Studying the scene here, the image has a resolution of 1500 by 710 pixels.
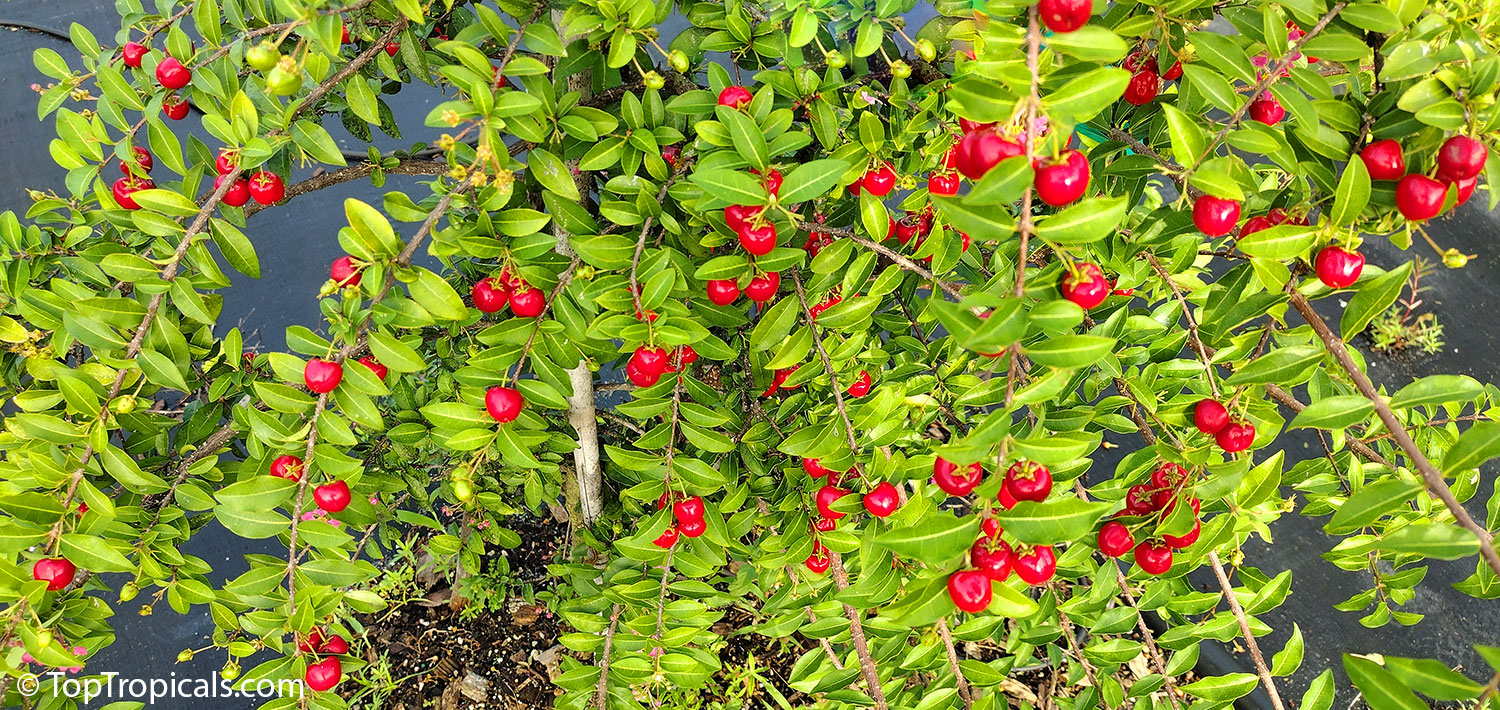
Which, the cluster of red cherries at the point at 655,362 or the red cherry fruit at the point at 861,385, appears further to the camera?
the red cherry fruit at the point at 861,385

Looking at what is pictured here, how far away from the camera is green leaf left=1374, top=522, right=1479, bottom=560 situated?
0.54 metres

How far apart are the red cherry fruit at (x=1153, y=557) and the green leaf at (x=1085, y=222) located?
43 cm

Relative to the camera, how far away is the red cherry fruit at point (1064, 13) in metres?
0.53

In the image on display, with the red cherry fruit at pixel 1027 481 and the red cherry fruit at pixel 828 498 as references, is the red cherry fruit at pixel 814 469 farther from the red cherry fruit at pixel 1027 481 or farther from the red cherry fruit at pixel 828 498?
the red cherry fruit at pixel 1027 481

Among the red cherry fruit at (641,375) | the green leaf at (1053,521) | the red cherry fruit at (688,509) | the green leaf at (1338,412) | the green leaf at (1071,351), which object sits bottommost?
the red cherry fruit at (688,509)

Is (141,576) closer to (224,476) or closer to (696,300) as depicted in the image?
(224,476)

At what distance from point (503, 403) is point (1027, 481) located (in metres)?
0.49

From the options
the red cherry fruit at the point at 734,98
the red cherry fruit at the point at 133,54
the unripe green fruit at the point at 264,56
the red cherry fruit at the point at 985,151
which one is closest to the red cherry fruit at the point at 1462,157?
the red cherry fruit at the point at 985,151

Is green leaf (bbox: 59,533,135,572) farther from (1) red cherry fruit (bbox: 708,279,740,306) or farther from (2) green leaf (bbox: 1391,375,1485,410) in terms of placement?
(2) green leaf (bbox: 1391,375,1485,410)

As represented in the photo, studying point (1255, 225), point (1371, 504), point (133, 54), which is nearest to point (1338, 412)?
point (1371, 504)

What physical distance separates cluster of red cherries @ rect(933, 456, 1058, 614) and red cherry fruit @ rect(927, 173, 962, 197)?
1.30 ft


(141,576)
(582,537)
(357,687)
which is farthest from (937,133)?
(357,687)

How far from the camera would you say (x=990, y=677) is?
0.83 metres

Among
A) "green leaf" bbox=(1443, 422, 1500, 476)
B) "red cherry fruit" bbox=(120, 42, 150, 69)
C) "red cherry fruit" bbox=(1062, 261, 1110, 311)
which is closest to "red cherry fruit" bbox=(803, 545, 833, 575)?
"red cherry fruit" bbox=(1062, 261, 1110, 311)
